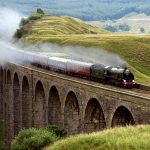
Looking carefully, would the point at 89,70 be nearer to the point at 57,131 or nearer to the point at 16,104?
the point at 57,131

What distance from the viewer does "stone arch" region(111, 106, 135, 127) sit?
3509cm

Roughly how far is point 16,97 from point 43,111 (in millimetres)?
14256

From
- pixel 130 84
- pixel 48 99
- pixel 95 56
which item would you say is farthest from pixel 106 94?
pixel 95 56

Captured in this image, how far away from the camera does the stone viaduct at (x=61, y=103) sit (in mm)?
34594

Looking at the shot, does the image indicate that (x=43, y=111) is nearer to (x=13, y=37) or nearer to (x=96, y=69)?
(x=96, y=69)

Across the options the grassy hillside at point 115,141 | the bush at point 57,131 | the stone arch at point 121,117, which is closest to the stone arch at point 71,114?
the bush at point 57,131

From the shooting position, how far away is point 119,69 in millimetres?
43281

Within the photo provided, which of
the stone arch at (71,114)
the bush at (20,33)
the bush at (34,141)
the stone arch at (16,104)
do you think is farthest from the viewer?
the bush at (20,33)

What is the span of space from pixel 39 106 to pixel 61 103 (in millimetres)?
10764

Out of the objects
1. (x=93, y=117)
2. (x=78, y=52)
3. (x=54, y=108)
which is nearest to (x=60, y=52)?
(x=78, y=52)

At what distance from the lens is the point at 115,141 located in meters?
26.9

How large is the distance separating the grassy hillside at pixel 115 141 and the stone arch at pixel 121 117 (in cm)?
544

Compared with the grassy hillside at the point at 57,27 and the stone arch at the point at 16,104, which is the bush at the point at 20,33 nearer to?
the grassy hillside at the point at 57,27

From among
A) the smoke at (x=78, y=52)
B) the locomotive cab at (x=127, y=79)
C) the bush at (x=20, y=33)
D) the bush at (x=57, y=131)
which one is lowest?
the bush at (x=57, y=131)
